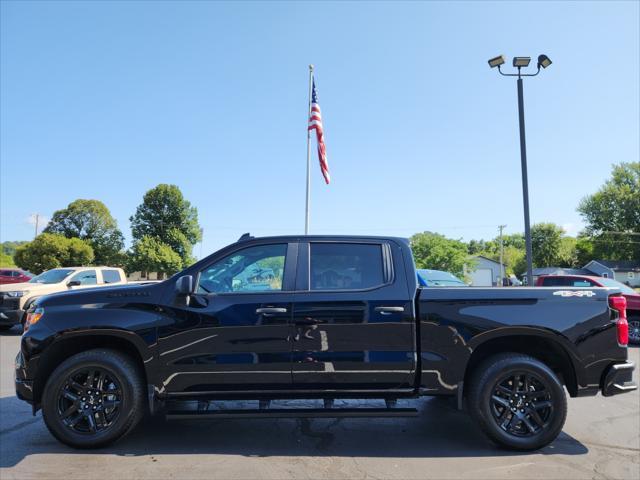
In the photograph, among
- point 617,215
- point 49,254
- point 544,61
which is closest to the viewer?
point 544,61

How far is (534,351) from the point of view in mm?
4305

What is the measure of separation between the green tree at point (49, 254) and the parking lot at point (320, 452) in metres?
46.6

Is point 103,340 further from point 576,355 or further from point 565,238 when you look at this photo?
point 565,238

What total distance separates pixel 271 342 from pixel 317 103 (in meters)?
13.6

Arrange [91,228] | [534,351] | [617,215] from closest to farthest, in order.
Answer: [534,351] < [91,228] < [617,215]

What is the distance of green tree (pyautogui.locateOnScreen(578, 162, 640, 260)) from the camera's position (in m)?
67.1

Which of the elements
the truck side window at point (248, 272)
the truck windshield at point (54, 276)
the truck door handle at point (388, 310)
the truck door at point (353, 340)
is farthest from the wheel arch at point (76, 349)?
the truck windshield at point (54, 276)

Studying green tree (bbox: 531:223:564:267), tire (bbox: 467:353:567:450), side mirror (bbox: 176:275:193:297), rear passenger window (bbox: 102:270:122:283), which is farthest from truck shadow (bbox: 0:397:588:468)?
green tree (bbox: 531:223:564:267)

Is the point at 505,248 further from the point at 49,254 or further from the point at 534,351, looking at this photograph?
the point at 534,351

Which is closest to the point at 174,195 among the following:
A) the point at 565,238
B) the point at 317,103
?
the point at 317,103

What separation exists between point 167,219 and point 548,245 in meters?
60.1

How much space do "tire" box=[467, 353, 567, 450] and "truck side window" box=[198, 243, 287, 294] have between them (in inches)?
83.1

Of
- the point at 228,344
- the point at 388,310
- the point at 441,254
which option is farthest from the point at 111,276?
the point at 441,254

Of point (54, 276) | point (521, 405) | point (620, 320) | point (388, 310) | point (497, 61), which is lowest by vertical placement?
point (521, 405)
